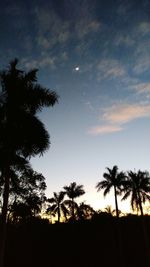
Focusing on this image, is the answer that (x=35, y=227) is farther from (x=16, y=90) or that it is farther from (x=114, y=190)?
(x=16, y=90)

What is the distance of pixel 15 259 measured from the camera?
33.8 metres

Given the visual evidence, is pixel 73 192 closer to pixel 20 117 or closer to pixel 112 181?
pixel 112 181

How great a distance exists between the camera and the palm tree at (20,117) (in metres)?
15.9

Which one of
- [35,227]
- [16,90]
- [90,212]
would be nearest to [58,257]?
[35,227]

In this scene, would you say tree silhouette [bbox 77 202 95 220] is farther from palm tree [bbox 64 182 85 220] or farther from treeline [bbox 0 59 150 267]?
treeline [bbox 0 59 150 267]

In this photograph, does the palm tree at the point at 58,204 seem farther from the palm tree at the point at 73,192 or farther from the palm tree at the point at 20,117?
the palm tree at the point at 20,117

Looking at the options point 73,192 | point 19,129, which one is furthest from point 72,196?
point 19,129

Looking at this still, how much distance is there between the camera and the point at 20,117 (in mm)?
16250

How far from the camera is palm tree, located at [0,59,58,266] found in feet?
52.3

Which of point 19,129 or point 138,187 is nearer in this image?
point 19,129

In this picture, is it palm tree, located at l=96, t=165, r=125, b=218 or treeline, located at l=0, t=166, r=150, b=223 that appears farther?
palm tree, located at l=96, t=165, r=125, b=218

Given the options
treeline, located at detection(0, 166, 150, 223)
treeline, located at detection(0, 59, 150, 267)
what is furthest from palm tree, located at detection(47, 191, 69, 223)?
treeline, located at detection(0, 59, 150, 267)

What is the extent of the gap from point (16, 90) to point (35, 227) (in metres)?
26.4

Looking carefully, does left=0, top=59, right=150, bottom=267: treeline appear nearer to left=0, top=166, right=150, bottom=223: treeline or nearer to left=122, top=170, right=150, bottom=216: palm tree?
left=0, top=166, right=150, bottom=223: treeline
